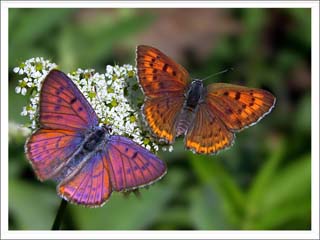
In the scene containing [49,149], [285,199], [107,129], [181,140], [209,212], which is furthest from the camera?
[285,199]

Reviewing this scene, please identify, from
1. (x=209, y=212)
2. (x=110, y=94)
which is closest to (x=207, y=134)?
(x=110, y=94)

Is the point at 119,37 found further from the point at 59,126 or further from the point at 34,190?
the point at 59,126

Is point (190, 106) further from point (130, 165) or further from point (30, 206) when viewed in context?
point (30, 206)

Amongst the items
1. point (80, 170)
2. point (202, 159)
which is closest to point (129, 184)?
point (80, 170)

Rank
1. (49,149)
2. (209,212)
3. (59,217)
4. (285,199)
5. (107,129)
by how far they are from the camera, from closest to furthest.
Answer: (59,217) → (49,149) → (107,129) → (209,212) → (285,199)

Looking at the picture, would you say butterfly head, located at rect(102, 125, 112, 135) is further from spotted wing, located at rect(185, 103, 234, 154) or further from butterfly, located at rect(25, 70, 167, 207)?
spotted wing, located at rect(185, 103, 234, 154)

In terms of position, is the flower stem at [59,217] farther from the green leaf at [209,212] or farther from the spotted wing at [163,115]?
the green leaf at [209,212]

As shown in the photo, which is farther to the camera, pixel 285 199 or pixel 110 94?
pixel 285 199
